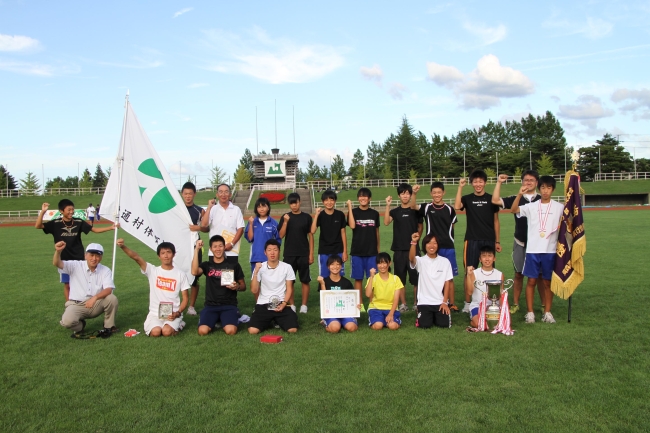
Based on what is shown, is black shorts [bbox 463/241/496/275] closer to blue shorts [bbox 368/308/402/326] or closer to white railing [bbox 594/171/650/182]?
blue shorts [bbox 368/308/402/326]

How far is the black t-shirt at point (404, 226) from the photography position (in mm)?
7863

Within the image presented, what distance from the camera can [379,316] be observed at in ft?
22.7

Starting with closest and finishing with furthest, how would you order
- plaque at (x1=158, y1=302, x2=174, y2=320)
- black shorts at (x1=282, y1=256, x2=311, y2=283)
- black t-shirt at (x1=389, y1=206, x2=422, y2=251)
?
1. plaque at (x1=158, y1=302, x2=174, y2=320)
2. black t-shirt at (x1=389, y1=206, x2=422, y2=251)
3. black shorts at (x1=282, y1=256, x2=311, y2=283)

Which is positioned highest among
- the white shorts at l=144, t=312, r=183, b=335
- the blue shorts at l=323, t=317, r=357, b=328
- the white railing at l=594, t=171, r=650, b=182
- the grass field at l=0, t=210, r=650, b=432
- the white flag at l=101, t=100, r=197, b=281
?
the white railing at l=594, t=171, r=650, b=182

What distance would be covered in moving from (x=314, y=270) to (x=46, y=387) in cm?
835

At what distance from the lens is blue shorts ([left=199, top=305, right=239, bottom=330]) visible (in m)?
6.85

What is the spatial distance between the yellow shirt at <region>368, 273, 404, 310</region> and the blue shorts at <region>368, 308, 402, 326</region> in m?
0.07

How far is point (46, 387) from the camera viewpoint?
484 centimetres

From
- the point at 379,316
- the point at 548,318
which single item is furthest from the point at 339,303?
the point at 548,318

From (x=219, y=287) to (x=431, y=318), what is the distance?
3035 millimetres

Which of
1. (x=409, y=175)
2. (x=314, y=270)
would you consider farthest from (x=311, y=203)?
(x=314, y=270)

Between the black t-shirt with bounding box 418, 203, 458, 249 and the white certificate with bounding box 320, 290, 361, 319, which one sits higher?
the black t-shirt with bounding box 418, 203, 458, 249

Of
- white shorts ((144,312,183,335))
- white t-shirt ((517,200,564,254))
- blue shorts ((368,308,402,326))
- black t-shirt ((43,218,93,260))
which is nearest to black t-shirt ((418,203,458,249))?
white t-shirt ((517,200,564,254))

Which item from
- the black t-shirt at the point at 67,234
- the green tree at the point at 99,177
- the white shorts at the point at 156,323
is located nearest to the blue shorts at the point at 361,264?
the white shorts at the point at 156,323
